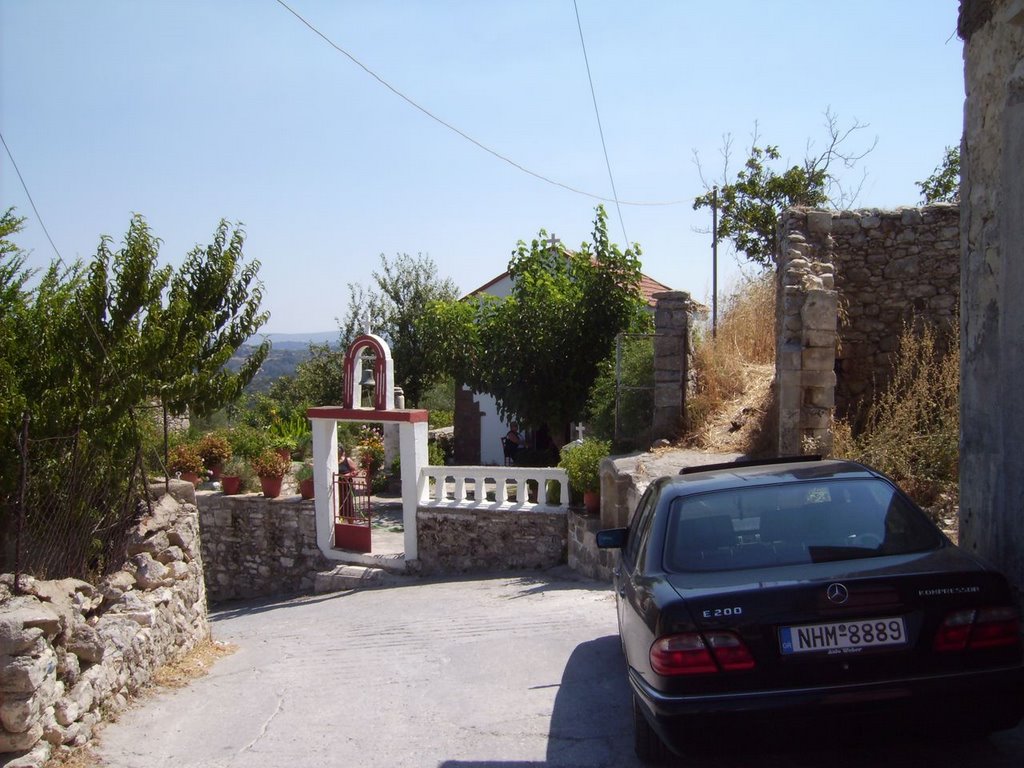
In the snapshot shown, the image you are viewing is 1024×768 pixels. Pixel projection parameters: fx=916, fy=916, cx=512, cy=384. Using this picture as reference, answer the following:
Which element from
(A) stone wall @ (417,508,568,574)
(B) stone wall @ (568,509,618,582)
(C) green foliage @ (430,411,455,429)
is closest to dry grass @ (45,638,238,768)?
(B) stone wall @ (568,509,618,582)

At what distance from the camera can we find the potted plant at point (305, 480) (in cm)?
1587

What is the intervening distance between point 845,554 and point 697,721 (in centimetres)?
104

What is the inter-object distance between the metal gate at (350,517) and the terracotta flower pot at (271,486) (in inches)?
52.4

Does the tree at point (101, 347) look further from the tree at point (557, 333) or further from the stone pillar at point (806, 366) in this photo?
the tree at point (557, 333)

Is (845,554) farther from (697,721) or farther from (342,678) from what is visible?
(342,678)

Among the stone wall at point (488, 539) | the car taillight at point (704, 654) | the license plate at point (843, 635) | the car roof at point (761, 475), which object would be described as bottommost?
the stone wall at point (488, 539)

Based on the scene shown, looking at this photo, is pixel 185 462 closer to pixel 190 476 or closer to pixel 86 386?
pixel 190 476

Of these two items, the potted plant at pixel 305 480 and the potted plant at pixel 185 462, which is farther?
the potted plant at pixel 185 462

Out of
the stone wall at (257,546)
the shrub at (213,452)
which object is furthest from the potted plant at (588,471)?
the shrub at (213,452)

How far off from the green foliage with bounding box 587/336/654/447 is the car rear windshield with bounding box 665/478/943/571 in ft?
30.4

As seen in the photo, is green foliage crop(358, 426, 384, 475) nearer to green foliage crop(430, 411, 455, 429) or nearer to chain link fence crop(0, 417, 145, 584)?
green foliage crop(430, 411, 455, 429)

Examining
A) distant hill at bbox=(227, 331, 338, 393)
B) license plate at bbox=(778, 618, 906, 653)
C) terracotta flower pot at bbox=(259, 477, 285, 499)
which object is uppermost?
distant hill at bbox=(227, 331, 338, 393)

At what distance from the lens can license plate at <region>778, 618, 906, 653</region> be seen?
11.9 ft

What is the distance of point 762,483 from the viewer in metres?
4.67
